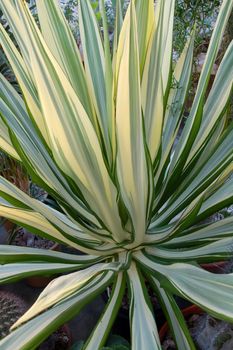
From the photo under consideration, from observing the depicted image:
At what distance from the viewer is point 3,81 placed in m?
1.03

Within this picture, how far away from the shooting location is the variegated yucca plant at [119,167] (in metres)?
0.74

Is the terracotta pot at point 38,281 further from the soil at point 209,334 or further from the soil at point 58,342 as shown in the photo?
the soil at point 209,334

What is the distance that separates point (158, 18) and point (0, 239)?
3.57ft

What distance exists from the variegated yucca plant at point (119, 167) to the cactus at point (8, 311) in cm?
14

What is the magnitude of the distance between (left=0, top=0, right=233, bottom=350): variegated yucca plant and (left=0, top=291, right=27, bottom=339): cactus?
137 millimetres

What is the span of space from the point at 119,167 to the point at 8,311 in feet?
1.42

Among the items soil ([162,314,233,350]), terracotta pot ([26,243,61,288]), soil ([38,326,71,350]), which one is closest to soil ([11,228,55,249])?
terracotta pot ([26,243,61,288])

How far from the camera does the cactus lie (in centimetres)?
94

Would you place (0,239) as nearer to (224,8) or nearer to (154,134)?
(154,134)

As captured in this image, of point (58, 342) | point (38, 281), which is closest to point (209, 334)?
point (58, 342)

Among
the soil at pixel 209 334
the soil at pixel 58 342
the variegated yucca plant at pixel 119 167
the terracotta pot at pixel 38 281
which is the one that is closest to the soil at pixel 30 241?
the terracotta pot at pixel 38 281

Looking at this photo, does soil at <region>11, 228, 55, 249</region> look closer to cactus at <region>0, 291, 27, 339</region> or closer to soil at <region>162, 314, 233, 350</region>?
cactus at <region>0, 291, 27, 339</region>

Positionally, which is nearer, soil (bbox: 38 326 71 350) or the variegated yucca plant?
the variegated yucca plant

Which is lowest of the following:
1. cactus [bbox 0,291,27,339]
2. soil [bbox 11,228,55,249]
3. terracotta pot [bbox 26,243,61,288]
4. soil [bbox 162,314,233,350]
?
soil [bbox 162,314,233,350]
